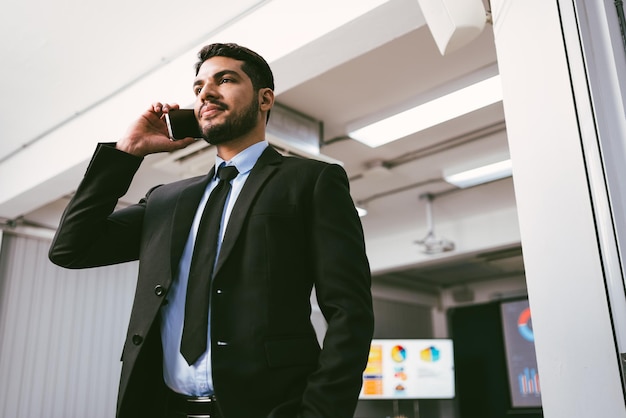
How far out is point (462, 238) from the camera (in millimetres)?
6246

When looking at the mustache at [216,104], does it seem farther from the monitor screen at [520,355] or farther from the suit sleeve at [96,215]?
the monitor screen at [520,355]

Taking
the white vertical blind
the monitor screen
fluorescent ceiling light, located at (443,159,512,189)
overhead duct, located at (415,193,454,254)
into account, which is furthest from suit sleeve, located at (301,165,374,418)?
the monitor screen

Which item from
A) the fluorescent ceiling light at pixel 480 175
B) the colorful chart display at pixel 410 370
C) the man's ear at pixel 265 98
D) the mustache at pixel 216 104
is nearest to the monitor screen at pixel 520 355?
the colorful chart display at pixel 410 370

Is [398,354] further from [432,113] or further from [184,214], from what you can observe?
[184,214]

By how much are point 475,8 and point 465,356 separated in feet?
24.4

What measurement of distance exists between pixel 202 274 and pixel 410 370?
5607 mm

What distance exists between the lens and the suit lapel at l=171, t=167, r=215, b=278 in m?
1.07

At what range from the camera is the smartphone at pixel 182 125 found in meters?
1.20

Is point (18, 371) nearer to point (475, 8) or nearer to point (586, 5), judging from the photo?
point (475, 8)

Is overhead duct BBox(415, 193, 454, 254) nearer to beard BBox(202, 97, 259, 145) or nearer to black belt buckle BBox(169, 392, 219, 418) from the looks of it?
beard BBox(202, 97, 259, 145)

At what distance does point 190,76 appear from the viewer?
10.3 feet

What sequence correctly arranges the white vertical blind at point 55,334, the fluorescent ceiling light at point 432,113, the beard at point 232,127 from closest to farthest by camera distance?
the beard at point 232,127 → the fluorescent ceiling light at point 432,113 → the white vertical blind at point 55,334

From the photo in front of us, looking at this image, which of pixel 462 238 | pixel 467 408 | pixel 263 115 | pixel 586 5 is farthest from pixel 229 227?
pixel 467 408

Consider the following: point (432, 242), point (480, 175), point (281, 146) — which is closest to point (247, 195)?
point (281, 146)
